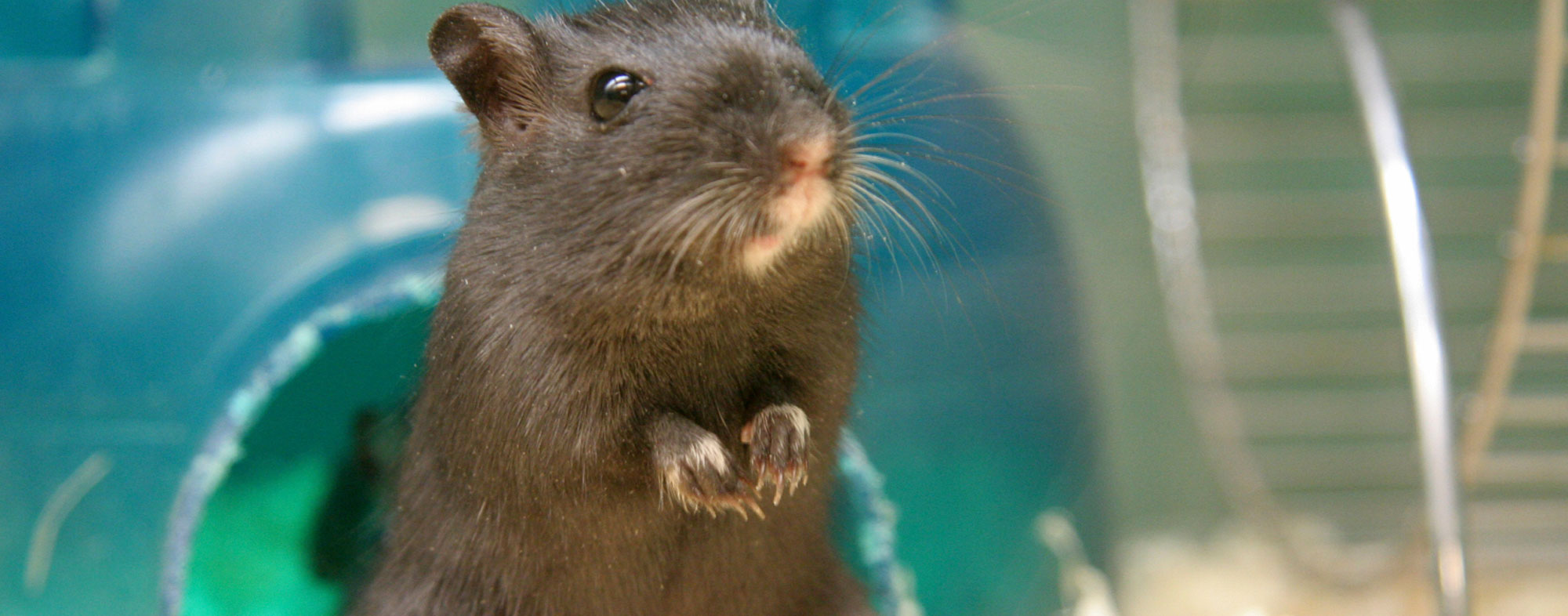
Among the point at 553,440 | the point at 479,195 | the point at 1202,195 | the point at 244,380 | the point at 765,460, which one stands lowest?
the point at 244,380

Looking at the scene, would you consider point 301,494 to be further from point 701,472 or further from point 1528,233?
point 1528,233

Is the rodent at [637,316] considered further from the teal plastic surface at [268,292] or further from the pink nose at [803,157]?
the teal plastic surface at [268,292]

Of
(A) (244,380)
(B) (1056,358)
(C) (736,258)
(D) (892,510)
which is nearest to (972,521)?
(D) (892,510)

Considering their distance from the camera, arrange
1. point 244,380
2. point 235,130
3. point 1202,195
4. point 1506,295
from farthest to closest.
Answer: point 1202,195, point 1506,295, point 235,130, point 244,380

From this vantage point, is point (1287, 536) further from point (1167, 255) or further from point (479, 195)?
point (479, 195)

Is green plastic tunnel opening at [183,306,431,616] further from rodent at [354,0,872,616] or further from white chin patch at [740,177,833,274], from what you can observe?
white chin patch at [740,177,833,274]

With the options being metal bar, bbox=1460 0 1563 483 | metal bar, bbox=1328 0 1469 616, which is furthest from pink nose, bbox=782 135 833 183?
metal bar, bbox=1460 0 1563 483
